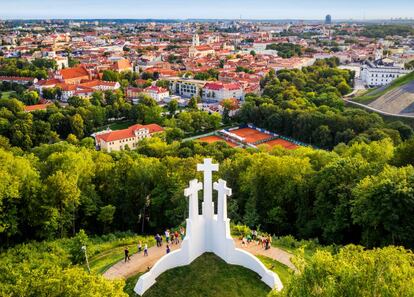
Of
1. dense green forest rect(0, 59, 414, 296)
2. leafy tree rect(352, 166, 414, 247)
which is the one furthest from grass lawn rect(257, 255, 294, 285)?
leafy tree rect(352, 166, 414, 247)

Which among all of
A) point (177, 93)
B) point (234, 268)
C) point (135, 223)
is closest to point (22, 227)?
point (135, 223)

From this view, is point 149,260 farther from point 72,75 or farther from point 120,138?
point 72,75

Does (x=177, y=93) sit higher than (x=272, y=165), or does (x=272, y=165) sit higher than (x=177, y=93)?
(x=272, y=165)

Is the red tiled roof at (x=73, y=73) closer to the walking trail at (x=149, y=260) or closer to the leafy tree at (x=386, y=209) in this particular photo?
the walking trail at (x=149, y=260)

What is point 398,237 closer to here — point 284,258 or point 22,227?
point 284,258

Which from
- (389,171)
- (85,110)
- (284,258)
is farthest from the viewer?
(85,110)

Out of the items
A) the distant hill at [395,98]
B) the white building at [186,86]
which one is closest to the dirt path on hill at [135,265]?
the distant hill at [395,98]

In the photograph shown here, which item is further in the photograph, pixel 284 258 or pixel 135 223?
pixel 135 223
